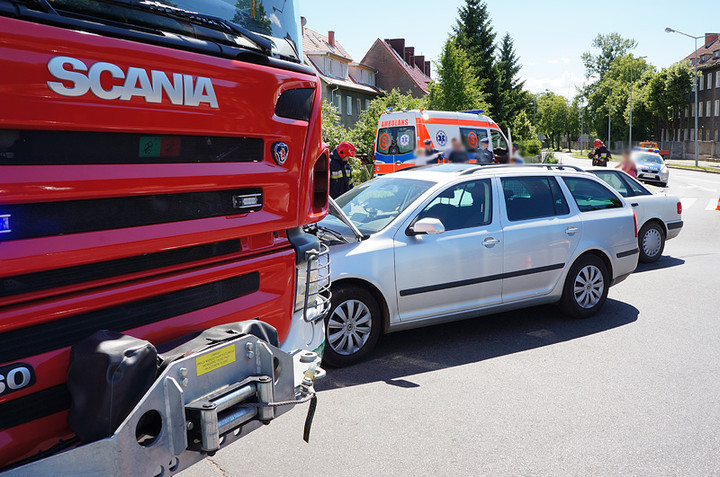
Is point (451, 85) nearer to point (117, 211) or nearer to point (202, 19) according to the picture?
point (202, 19)

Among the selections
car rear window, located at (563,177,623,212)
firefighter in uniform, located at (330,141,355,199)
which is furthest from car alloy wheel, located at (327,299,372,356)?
firefighter in uniform, located at (330,141,355,199)

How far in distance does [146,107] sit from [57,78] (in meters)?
0.37

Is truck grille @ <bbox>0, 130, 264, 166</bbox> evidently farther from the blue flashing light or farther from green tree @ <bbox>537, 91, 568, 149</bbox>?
green tree @ <bbox>537, 91, 568, 149</bbox>

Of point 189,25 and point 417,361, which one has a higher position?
point 189,25

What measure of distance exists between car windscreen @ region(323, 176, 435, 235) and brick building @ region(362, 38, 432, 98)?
45.2 m

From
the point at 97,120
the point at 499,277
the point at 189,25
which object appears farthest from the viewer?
the point at 499,277

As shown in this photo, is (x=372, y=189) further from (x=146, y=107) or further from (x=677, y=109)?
(x=677, y=109)

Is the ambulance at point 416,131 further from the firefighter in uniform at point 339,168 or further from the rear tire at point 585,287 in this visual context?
the rear tire at point 585,287

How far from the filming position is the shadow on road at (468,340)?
5090 millimetres

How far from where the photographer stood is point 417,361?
537 centimetres

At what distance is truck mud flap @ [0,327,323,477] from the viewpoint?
76.6 inches

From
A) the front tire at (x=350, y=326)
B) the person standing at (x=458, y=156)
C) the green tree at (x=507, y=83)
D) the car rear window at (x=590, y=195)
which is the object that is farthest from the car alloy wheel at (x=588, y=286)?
the green tree at (x=507, y=83)

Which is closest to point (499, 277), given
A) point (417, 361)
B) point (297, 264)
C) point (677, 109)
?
point (417, 361)

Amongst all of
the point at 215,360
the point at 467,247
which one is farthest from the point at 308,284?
the point at 467,247
